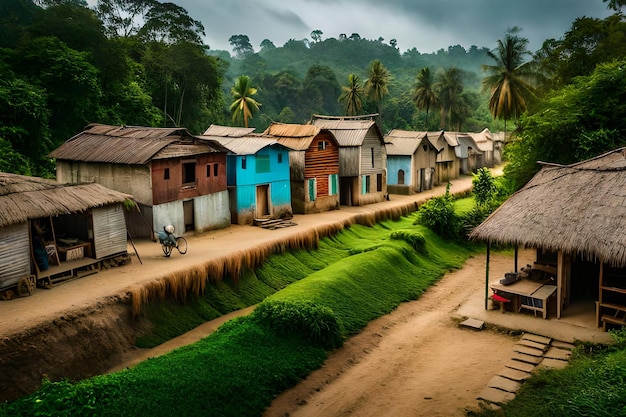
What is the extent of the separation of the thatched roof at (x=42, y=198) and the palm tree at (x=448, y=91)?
51280 mm

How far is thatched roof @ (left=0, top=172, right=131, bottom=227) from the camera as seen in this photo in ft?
55.3

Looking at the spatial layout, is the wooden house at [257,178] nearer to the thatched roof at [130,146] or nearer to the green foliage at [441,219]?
the thatched roof at [130,146]

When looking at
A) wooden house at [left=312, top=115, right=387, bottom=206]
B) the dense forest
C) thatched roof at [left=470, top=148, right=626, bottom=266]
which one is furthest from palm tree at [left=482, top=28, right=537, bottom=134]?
thatched roof at [left=470, top=148, right=626, bottom=266]

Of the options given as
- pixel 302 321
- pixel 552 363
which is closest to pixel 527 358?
pixel 552 363

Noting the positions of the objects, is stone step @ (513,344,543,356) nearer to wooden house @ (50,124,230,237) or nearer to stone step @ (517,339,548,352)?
stone step @ (517,339,548,352)

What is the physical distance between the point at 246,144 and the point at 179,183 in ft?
19.0

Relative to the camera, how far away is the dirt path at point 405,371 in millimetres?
14078

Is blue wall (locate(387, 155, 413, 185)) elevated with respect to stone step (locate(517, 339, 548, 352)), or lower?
elevated

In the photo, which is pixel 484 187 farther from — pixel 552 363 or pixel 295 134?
pixel 552 363

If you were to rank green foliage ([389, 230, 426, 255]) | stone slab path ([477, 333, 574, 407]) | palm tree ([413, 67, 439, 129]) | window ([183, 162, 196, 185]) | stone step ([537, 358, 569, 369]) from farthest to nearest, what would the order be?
1. palm tree ([413, 67, 439, 129])
2. green foliage ([389, 230, 426, 255])
3. window ([183, 162, 196, 185])
4. stone step ([537, 358, 569, 369])
5. stone slab path ([477, 333, 574, 407])

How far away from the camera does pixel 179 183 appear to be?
25.1 m

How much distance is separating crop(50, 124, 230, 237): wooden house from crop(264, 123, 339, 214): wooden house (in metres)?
5.48

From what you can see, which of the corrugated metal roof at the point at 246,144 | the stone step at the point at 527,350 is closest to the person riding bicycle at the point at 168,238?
the corrugated metal roof at the point at 246,144

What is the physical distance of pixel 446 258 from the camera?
92.7 ft
